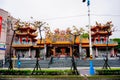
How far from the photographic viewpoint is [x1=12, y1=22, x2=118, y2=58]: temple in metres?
46.8

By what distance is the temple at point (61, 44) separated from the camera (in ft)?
154

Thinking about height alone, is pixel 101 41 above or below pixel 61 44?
above

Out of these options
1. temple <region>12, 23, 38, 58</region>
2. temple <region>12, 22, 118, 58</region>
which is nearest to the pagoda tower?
temple <region>12, 22, 118, 58</region>

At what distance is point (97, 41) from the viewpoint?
48562mm

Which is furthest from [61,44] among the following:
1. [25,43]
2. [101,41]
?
[101,41]

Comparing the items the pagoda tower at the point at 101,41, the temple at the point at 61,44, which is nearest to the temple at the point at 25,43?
the temple at the point at 61,44

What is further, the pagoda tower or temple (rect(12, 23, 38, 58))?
temple (rect(12, 23, 38, 58))

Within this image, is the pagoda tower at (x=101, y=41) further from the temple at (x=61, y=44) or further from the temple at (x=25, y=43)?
the temple at (x=25, y=43)

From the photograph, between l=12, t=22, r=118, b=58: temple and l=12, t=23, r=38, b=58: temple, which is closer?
l=12, t=22, r=118, b=58: temple

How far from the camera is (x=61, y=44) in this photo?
47.5 metres

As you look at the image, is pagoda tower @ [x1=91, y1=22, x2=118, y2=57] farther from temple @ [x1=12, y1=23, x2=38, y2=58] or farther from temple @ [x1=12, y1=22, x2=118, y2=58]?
temple @ [x1=12, y1=23, x2=38, y2=58]

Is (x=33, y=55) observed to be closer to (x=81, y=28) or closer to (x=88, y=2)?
(x=81, y=28)

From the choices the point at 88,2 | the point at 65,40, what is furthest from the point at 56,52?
the point at 88,2

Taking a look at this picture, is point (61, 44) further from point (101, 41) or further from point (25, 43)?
point (101, 41)
